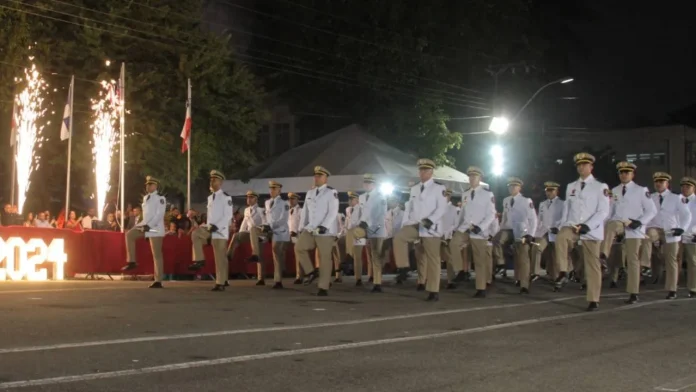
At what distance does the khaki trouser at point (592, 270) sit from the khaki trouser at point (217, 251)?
634cm

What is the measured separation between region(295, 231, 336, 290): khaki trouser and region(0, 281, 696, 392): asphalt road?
0.88 meters

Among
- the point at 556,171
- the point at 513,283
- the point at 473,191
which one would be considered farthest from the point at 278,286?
the point at 556,171

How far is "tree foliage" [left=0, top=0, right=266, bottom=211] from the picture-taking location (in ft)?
110

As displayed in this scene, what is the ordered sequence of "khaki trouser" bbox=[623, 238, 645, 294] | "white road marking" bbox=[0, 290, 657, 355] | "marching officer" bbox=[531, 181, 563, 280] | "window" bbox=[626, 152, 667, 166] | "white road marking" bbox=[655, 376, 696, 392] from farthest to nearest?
1. "window" bbox=[626, 152, 667, 166]
2. "marching officer" bbox=[531, 181, 563, 280]
3. "khaki trouser" bbox=[623, 238, 645, 294]
4. "white road marking" bbox=[0, 290, 657, 355]
5. "white road marking" bbox=[655, 376, 696, 392]

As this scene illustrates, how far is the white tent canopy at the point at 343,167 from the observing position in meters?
31.3

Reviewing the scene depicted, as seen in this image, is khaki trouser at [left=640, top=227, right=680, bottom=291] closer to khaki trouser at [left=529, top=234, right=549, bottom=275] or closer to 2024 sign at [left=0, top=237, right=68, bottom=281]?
khaki trouser at [left=529, top=234, right=549, bottom=275]

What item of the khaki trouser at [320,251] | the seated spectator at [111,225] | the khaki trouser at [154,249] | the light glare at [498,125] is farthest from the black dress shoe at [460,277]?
the light glare at [498,125]

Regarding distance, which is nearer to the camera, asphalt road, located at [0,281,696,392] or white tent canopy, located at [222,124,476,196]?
asphalt road, located at [0,281,696,392]

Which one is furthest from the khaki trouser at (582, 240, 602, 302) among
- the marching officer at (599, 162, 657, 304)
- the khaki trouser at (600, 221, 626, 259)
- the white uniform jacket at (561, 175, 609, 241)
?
the khaki trouser at (600, 221, 626, 259)

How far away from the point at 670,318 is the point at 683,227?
5.82 meters

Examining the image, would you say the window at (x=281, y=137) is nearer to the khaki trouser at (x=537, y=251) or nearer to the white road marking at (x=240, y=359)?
the khaki trouser at (x=537, y=251)

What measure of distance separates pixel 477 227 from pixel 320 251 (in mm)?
2787

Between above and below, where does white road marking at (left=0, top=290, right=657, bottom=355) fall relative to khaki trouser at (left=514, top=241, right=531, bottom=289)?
below

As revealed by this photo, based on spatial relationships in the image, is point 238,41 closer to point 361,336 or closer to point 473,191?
point 473,191
